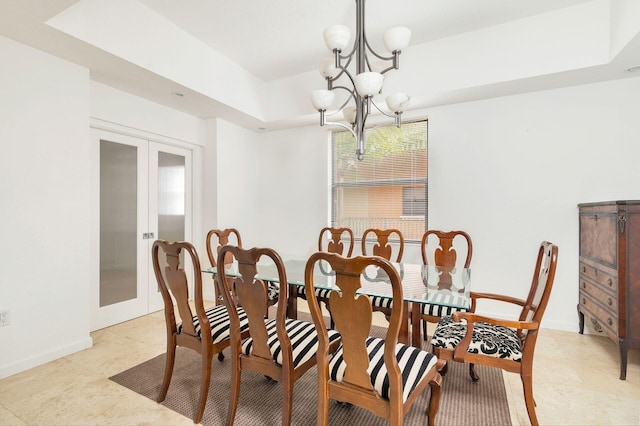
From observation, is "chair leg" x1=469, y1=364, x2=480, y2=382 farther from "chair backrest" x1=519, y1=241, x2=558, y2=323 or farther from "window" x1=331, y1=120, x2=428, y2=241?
"window" x1=331, y1=120, x2=428, y2=241

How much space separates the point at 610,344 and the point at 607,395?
1.06m

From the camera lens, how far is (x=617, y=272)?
7.47ft

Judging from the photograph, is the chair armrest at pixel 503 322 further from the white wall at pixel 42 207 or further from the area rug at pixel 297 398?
the white wall at pixel 42 207

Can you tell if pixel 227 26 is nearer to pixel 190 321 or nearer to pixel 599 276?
pixel 190 321

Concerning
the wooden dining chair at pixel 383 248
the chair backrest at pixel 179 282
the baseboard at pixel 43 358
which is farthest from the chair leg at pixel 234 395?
the baseboard at pixel 43 358

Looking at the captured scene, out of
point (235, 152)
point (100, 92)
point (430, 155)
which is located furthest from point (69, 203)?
point (430, 155)

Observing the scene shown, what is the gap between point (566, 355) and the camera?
8.50 ft

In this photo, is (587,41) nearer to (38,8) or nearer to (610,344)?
(610,344)

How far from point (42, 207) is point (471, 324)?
3.12 m

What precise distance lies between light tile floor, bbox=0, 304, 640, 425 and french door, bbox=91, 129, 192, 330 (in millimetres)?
602

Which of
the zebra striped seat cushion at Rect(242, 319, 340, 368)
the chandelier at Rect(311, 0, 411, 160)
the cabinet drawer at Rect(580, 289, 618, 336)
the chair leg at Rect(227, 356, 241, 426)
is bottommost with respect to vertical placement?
the chair leg at Rect(227, 356, 241, 426)

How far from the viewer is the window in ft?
12.6

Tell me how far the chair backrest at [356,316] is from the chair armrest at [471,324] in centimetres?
54

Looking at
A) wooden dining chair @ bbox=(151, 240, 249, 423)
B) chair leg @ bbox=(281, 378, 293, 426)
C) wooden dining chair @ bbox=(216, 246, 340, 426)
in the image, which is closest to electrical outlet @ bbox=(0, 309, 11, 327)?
wooden dining chair @ bbox=(151, 240, 249, 423)
